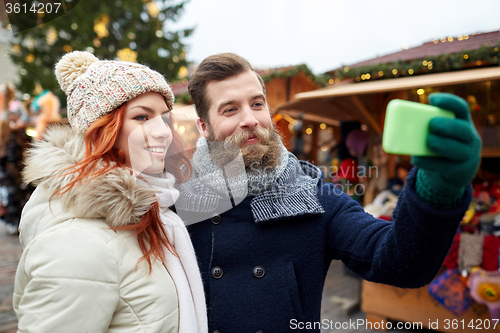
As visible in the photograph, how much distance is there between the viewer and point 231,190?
140 cm

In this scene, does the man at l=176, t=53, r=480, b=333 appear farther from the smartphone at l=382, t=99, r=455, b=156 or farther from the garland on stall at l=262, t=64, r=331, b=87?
the garland on stall at l=262, t=64, r=331, b=87

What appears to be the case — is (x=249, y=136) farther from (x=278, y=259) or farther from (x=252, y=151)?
(x=278, y=259)

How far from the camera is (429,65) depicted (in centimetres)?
353

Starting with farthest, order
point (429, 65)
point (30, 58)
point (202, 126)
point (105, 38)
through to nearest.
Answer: point (105, 38), point (30, 58), point (429, 65), point (202, 126)

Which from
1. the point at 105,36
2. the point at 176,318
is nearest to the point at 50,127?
the point at 176,318

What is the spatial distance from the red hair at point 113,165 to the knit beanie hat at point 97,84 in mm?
41

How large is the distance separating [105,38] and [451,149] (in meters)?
13.3

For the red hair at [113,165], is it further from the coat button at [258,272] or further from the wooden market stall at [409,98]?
the wooden market stall at [409,98]

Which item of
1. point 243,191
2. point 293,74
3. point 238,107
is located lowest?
point 243,191

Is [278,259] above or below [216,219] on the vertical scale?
below

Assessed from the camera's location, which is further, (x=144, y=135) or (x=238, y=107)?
(x=238, y=107)

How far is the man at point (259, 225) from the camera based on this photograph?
125 centimetres

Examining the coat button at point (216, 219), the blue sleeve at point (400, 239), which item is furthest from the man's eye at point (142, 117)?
the blue sleeve at point (400, 239)

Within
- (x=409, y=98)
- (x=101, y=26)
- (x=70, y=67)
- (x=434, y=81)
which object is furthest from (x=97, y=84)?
(x=101, y=26)
